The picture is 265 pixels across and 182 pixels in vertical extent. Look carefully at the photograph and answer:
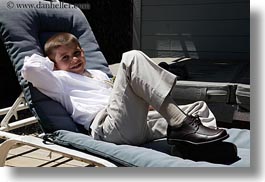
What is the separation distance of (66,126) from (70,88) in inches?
8.7

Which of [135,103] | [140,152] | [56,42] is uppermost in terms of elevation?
[56,42]

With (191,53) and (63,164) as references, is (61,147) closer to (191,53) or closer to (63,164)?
(63,164)

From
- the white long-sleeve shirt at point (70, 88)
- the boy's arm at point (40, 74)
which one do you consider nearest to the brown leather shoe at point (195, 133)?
the white long-sleeve shirt at point (70, 88)

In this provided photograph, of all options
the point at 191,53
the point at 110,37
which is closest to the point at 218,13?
the point at 191,53

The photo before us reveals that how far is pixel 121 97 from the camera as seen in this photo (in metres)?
1.83

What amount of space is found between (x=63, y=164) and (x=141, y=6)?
313 centimetres

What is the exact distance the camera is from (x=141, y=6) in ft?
17.3

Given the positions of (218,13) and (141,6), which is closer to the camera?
(218,13)

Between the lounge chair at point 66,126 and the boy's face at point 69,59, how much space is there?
0.17m

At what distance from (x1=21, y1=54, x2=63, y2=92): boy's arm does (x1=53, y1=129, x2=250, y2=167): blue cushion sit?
26cm

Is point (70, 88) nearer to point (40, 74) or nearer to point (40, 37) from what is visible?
point (40, 74)

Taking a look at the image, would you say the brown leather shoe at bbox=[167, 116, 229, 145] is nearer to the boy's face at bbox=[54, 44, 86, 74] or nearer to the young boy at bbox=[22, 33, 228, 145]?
the young boy at bbox=[22, 33, 228, 145]

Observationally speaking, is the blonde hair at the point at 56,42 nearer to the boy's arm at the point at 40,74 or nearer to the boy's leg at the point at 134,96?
the boy's arm at the point at 40,74

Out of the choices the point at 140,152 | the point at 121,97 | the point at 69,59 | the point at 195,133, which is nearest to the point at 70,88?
the point at 69,59
